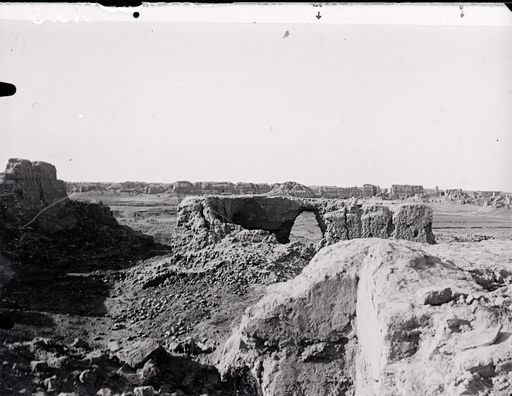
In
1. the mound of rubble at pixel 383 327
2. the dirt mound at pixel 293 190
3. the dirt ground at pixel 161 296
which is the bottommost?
the dirt ground at pixel 161 296

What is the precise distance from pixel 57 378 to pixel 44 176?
47.4 feet

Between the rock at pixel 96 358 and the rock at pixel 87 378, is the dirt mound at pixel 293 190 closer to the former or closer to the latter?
the rock at pixel 96 358

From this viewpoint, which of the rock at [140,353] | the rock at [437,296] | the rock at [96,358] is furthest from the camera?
the rock at [140,353]

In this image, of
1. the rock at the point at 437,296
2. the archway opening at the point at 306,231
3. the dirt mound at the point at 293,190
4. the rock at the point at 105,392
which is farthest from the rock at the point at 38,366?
the dirt mound at the point at 293,190

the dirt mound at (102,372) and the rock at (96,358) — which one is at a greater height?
the rock at (96,358)

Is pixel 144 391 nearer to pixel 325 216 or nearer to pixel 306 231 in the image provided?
pixel 325 216

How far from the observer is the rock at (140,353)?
657 centimetres

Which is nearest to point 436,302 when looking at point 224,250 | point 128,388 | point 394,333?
point 394,333

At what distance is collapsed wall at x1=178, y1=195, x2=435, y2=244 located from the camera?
486 inches

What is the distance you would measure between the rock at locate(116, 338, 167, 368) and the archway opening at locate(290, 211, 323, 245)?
13.1 meters

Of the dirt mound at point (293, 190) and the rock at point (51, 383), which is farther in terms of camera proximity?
the dirt mound at point (293, 190)

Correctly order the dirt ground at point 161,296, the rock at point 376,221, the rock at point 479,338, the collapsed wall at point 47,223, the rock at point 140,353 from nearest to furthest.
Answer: the rock at point 479,338 → the rock at point 140,353 → the dirt ground at point 161,296 → the rock at point 376,221 → the collapsed wall at point 47,223

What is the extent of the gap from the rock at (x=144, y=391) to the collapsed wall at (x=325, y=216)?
6.16 metres

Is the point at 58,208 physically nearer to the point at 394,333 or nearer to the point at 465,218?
the point at 394,333
